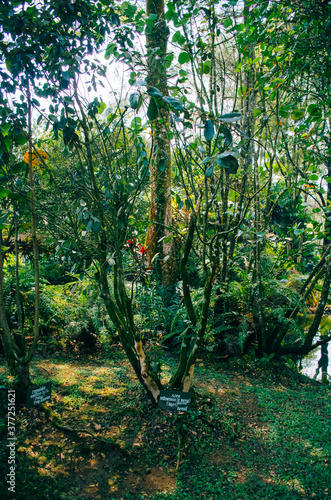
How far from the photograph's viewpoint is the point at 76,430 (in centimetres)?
226

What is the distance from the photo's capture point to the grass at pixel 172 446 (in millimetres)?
1948

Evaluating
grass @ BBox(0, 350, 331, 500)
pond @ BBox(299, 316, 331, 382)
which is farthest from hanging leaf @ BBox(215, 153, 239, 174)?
pond @ BBox(299, 316, 331, 382)

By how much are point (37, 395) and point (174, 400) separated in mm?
964

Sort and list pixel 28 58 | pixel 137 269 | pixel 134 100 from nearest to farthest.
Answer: pixel 134 100, pixel 28 58, pixel 137 269

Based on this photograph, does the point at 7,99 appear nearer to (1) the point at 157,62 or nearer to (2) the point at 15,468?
(1) the point at 157,62

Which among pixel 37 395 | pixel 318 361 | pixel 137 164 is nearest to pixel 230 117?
pixel 137 164

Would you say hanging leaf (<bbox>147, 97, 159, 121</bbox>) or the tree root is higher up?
hanging leaf (<bbox>147, 97, 159, 121</bbox>)

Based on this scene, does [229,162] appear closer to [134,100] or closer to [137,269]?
[134,100]

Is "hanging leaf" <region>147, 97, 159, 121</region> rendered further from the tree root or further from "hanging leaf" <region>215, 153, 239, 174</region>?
the tree root

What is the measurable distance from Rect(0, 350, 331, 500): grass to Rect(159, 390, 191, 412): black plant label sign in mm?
145

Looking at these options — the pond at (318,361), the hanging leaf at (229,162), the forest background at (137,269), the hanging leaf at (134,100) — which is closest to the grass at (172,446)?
the forest background at (137,269)

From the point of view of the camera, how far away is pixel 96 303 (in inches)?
174

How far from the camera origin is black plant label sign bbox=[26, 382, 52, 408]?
7.25 feet

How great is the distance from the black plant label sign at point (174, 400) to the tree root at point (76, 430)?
38 centimetres
